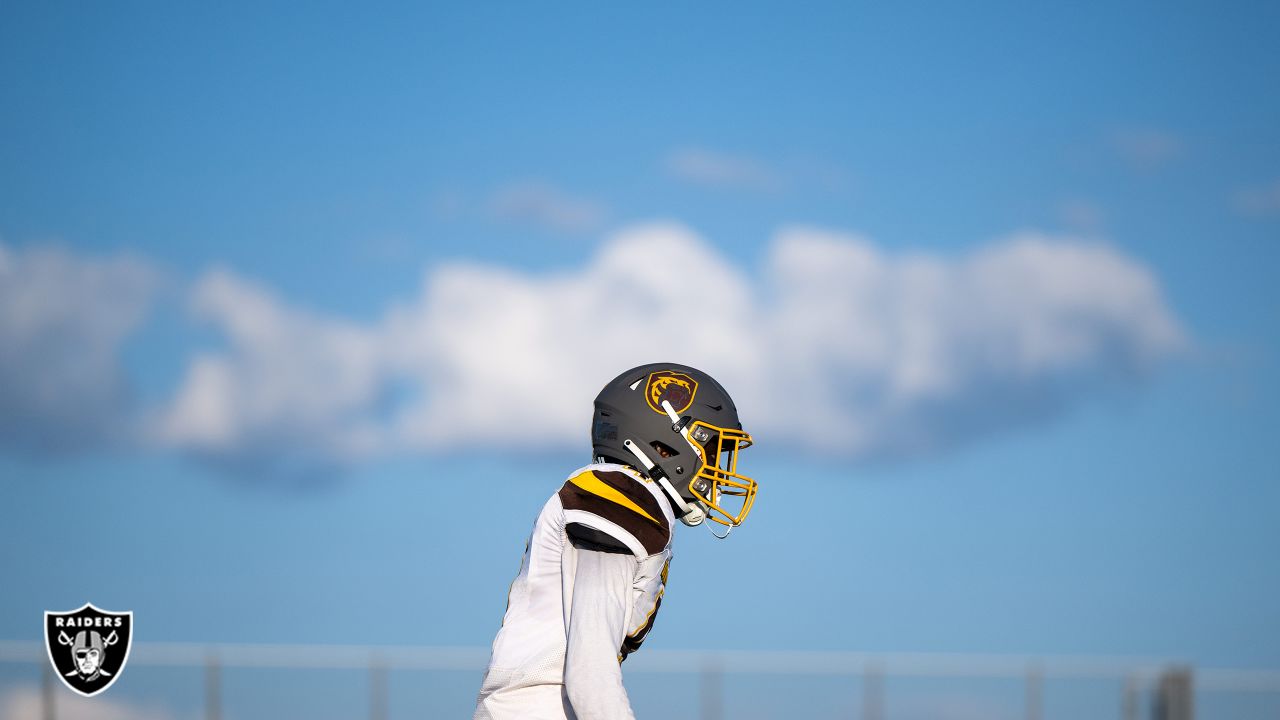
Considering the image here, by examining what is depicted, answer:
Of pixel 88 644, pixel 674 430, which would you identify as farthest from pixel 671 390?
pixel 88 644

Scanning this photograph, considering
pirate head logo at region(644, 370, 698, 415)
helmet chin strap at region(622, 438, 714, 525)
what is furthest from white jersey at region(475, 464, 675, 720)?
pirate head logo at region(644, 370, 698, 415)

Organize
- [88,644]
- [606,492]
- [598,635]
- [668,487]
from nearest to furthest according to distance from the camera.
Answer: [598,635]
[606,492]
[668,487]
[88,644]

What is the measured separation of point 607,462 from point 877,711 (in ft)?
29.9

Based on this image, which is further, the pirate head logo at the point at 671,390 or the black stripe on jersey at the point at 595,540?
the pirate head logo at the point at 671,390

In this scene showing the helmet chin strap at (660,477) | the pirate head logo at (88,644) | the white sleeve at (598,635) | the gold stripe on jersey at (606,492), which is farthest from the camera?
the pirate head logo at (88,644)

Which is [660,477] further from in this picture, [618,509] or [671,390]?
[618,509]

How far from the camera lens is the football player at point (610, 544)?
3.78 meters

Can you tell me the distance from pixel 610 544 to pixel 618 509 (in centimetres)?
13

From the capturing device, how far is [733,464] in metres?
4.71

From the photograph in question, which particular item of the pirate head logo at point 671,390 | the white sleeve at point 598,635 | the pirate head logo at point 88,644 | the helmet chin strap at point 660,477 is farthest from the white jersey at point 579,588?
the pirate head logo at point 88,644

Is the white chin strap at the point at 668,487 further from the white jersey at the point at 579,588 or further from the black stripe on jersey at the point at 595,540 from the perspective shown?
the black stripe on jersey at the point at 595,540

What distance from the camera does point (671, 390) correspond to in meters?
4.50

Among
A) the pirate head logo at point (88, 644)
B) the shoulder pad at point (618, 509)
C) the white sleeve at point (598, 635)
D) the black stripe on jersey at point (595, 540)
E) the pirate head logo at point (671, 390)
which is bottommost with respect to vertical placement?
the pirate head logo at point (88, 644)

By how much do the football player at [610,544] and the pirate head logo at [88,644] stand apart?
6.49 metres
